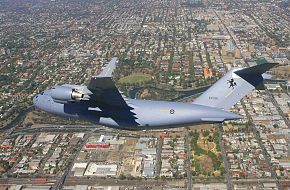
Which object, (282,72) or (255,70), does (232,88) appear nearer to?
(255,70)

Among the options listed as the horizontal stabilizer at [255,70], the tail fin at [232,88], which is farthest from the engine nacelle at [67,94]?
the horizontal stabilizer at [255,70]

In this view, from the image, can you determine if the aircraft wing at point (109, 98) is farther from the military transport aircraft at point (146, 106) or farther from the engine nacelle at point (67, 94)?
the engine nacelle at point (67, 94)

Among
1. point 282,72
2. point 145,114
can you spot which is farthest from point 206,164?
point 282,72

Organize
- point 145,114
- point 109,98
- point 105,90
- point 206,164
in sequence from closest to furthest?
point 105,90, point 109,98, point 145,114, point 206,164

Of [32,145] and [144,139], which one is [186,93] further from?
[32,145]

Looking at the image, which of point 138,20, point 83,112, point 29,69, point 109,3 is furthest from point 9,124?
point 109,3

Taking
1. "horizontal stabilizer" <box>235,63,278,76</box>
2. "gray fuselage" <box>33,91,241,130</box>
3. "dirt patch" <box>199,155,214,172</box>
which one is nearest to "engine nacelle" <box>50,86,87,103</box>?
"gray fuselage" <box>33,91,241,130</box>

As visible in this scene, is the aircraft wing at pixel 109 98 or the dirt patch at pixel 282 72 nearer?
the aircraft wing at pixel 109 98
